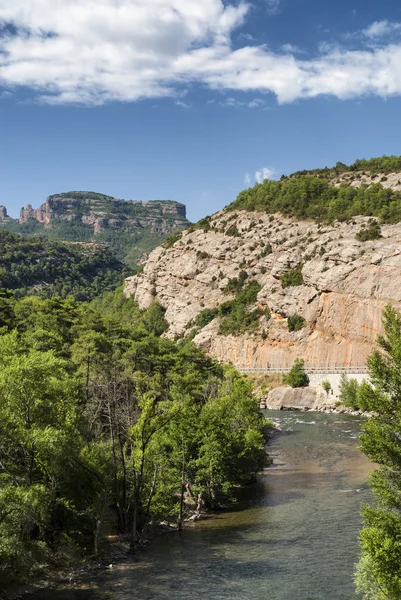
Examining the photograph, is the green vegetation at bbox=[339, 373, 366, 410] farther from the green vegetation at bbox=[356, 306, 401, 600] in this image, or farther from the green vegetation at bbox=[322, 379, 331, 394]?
the green vegetation at bbox=[356, 306, 401, 600]

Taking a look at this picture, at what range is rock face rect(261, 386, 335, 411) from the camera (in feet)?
356

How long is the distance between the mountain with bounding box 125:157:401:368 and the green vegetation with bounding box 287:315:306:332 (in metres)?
0.26

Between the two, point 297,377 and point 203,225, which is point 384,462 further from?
point 203,225

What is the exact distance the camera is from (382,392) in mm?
22188

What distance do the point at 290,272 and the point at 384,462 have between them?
121m

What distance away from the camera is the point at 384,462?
2148 cm

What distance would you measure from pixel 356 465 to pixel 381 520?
37.8m

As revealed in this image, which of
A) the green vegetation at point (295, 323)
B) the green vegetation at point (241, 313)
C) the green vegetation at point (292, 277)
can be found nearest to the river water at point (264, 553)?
the green vegetation at point (295, 323)

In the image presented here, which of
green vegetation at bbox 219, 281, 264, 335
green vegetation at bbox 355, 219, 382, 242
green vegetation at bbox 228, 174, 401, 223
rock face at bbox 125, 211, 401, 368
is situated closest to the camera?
rock face at bbox 125, 211, 401, 368

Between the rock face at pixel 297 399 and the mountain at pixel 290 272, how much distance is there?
410 inches

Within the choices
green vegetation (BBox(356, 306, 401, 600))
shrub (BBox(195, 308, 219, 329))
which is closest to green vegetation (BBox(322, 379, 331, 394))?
shrub (BBox(195, 308, 219, 329))

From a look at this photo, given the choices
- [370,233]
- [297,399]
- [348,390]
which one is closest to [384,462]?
[348,390]

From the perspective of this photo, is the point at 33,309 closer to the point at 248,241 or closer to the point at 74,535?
the point at 74,535

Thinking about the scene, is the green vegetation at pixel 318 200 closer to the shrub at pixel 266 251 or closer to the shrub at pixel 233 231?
the shrub at pixel 233 231
